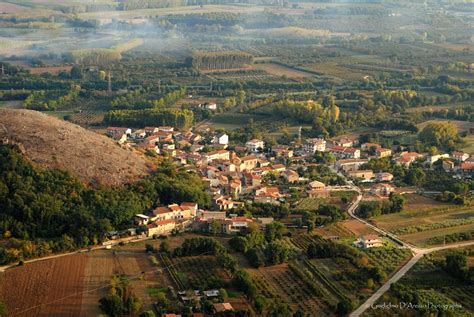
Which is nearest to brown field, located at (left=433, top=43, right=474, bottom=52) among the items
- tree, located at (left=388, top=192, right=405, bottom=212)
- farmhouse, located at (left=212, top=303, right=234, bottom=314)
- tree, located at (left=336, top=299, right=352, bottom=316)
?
tree, located at (left=388, top=192, right=405, bottom=212)

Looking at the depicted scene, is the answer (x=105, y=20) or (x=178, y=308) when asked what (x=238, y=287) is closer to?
(x=178, y=308)

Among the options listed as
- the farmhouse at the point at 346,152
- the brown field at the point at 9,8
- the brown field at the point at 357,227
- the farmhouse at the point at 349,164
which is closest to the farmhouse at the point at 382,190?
the brown field at the point at 357,227

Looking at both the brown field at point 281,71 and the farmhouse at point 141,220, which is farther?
the brown field at point 281,71

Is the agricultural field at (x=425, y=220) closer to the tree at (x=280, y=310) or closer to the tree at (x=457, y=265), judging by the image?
the tree at (x=457, y=265)

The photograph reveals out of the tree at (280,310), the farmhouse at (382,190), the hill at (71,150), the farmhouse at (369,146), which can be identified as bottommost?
the farmhouse at (369,146)

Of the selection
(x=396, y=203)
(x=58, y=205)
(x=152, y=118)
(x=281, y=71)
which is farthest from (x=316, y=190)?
(x=281, y=71)

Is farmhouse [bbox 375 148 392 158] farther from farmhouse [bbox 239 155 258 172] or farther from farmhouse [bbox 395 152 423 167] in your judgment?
farmhouse [bbox 239 155 258 172]
